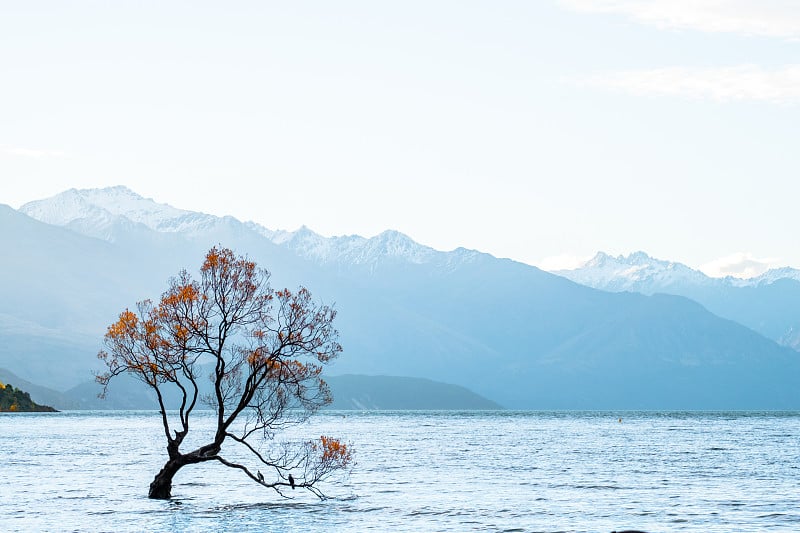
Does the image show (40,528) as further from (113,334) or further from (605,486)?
(605,486)

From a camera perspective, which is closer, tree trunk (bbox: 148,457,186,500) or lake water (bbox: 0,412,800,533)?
lake water (bbox: 0,412,800,533)

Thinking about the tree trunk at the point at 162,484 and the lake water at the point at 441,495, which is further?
the tree trunk at the point at 162,484

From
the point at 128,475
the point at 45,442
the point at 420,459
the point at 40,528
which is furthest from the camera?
the point at 45,442

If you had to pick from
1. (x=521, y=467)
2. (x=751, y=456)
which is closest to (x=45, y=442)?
(x=521, y=467)

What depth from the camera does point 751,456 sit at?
13212cm

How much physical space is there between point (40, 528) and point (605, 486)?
143 ft

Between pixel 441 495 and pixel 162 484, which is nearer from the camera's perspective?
pixel 162 484

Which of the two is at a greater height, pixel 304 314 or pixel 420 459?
pixel 304 314

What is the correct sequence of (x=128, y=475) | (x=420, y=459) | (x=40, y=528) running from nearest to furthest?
(x=40, y=528) → (x=128, y=475) → (x=420, y=459)

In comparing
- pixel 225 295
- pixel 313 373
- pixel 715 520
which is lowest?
pixel 715 520

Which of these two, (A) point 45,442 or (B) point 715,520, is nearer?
(B) point 715,520

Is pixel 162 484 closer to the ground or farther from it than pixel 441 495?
farther from it

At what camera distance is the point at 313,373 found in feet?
217

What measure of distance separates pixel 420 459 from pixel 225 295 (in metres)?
65.3
